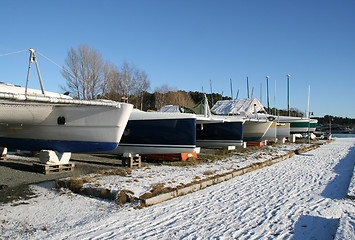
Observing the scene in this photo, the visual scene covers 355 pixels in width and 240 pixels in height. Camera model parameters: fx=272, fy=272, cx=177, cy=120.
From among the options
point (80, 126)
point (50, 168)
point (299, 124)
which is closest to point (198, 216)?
point (50, 168)

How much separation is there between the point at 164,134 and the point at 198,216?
5.87 m

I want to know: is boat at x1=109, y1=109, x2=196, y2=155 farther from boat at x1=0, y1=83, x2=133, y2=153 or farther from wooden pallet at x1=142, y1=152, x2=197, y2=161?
boat at x1=0, y1=83, x2=133, y2=153

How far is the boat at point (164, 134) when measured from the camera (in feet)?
32.5

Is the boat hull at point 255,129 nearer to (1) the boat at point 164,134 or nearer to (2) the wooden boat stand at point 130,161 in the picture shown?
(1) the boat at point 164,134

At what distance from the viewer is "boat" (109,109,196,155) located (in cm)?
991

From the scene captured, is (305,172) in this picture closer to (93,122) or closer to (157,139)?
(157,139)

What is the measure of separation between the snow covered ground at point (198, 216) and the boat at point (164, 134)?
3780 mm

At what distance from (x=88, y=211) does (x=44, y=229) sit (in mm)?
836

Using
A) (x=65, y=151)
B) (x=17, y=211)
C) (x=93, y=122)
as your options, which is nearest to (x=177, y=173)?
(x=93, y=122)

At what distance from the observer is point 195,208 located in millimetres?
4582

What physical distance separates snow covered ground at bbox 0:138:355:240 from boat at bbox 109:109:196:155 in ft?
12.4

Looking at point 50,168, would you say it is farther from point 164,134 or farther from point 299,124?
point 299,124

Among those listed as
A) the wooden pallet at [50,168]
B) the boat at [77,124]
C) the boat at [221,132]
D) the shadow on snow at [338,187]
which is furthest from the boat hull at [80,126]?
the boat at [221,132]

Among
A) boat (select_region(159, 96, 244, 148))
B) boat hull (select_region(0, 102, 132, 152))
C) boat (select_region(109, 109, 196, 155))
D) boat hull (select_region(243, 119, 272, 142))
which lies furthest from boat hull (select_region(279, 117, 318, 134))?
boat hull (select_region(0, 102, 132, 152))
